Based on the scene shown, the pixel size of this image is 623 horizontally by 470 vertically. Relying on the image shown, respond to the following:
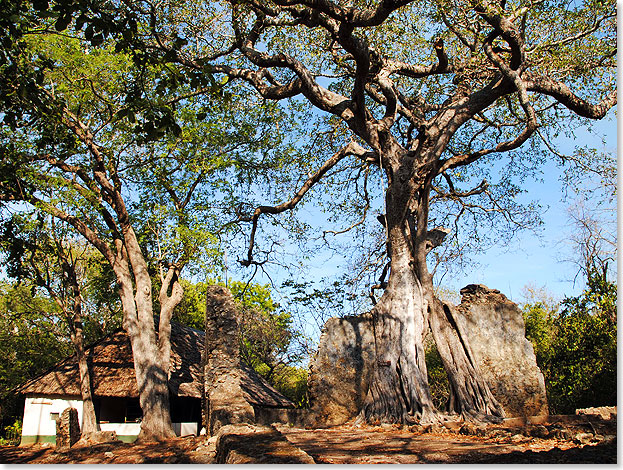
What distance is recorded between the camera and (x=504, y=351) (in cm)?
1140

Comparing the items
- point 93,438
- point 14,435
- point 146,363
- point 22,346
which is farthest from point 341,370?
point 22,346

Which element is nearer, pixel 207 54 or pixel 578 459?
pixel 578 459

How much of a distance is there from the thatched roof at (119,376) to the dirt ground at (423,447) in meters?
8.02

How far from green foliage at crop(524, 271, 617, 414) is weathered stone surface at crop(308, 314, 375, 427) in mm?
5740

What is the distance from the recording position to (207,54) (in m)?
11.9

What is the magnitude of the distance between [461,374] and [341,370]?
9.30 feet

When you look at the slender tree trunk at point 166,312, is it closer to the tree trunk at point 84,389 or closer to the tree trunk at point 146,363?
the tree trunk at point 146,363

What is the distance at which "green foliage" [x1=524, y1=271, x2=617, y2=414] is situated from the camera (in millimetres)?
12320

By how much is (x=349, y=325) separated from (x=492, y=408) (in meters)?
3.60

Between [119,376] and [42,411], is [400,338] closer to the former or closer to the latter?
[119,376]

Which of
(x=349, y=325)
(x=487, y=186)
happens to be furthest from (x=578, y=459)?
(x=487, y=186)

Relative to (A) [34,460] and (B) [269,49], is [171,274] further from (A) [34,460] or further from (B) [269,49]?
(B) [269,49]

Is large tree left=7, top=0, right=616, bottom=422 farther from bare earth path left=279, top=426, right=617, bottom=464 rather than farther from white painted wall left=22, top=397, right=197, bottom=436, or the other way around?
white painted wall left=22, top=397, right=197, bottom=436

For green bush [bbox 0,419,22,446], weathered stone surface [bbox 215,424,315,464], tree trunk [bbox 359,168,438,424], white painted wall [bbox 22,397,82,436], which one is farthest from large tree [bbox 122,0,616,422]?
green bush [bbox 0,419,22,446]
